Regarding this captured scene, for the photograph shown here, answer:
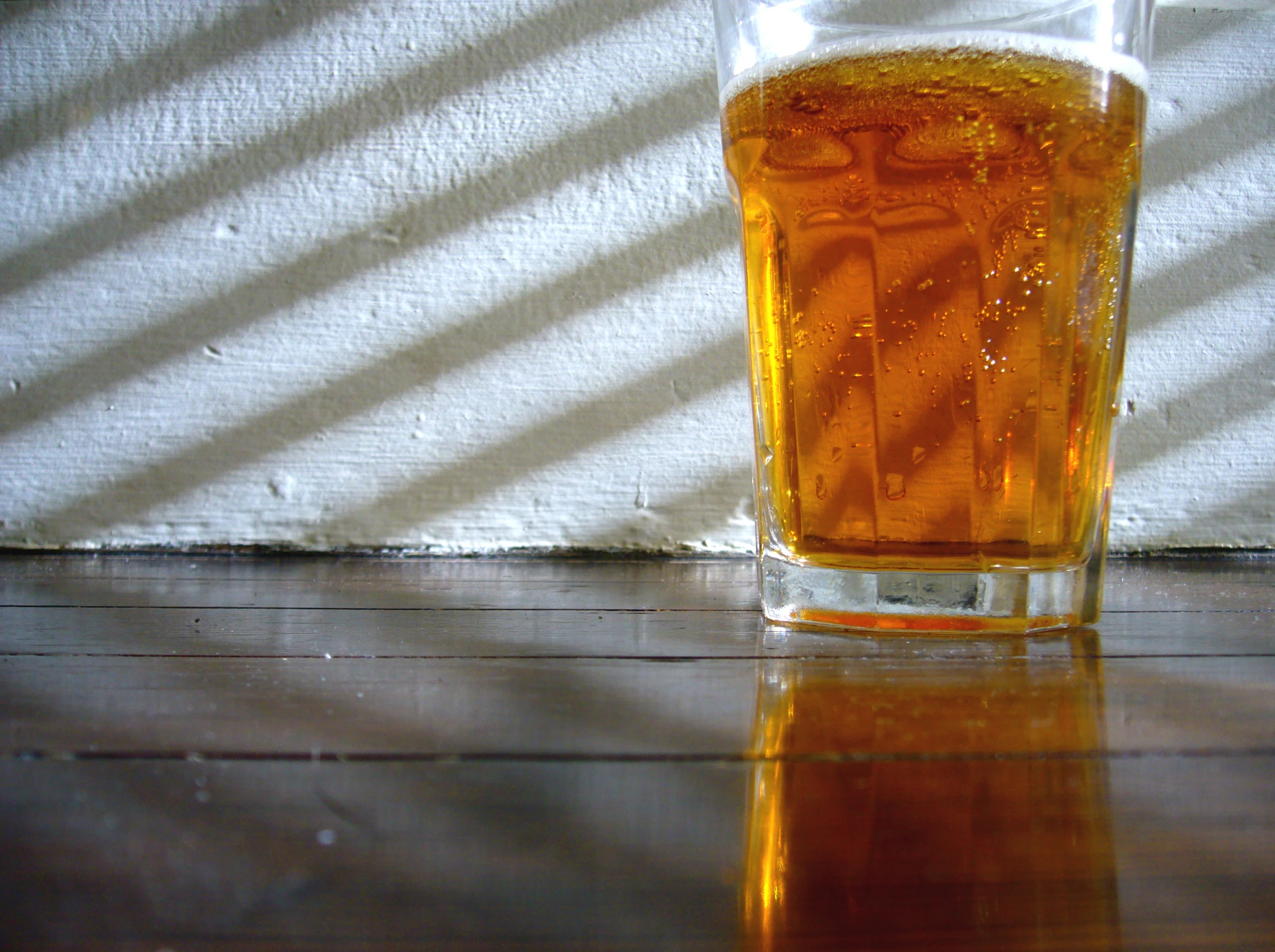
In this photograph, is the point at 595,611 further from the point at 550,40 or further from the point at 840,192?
the point at 550,40

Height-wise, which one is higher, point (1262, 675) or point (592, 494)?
point (592, 494)

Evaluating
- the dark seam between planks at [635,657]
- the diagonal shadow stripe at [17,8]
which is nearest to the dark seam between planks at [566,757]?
the dark seam between planks at [635,657]

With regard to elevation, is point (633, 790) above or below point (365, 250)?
below

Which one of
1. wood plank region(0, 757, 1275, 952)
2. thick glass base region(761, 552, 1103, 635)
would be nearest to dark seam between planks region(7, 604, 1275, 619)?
thick glass base region(761, 552, 1103, 635)

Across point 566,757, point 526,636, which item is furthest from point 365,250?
point 566,757

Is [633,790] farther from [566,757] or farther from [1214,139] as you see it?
[1214,139]

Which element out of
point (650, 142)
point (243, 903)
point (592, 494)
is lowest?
point (243, 903)

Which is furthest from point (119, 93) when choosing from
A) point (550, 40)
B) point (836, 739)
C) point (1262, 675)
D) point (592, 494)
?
point (1262, 675)
